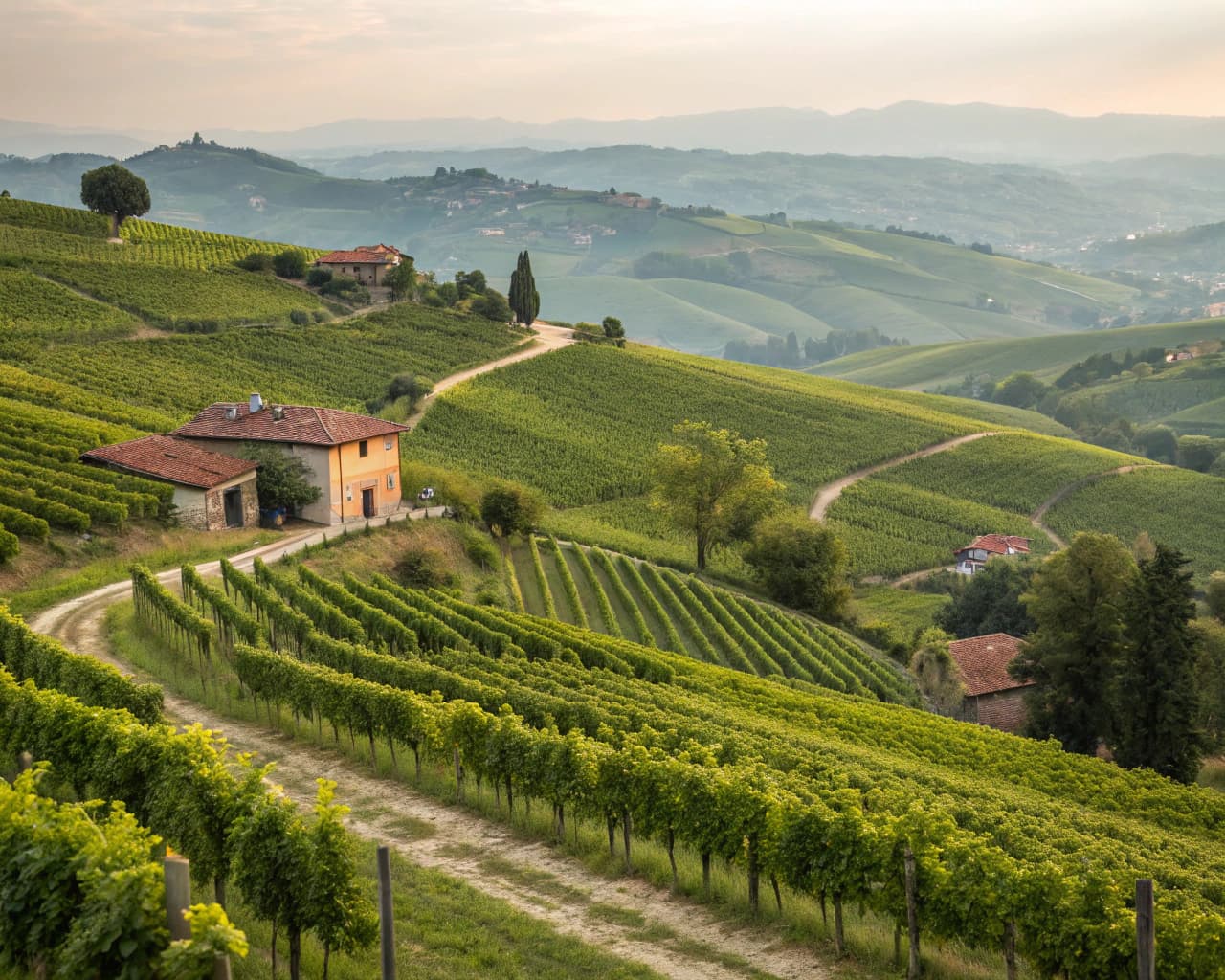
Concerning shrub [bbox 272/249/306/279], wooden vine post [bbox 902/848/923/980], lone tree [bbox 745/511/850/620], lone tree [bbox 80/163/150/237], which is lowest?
lone tree [bbox 745/511/850/620]

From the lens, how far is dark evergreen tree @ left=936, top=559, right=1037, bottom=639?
67.4m

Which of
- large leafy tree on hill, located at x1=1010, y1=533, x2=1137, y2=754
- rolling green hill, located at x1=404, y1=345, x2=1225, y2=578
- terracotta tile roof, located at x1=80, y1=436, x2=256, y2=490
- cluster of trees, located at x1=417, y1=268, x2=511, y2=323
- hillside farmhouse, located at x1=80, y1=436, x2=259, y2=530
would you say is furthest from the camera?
cluster of trees, located at x1=417, y1=268, x2=511, y2=323

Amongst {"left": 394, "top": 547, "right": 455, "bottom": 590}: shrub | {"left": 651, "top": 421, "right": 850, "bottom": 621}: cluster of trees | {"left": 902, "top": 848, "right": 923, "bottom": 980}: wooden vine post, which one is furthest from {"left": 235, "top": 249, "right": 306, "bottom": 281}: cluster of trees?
{"left": 902, "top": 848, "right": 923, "bottom": 980}: wooden vine post

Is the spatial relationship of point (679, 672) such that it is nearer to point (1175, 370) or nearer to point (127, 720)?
point (127, 720)

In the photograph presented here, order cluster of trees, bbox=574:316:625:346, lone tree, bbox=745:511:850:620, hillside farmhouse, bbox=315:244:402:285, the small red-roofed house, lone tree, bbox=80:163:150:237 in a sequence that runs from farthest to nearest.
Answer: cluster of trees, bbox=574:316:625:346 → hillside farmhouse, bbox=315:244:402:285 → lone tree, bbox=80:163:150:237 → lone tree, bbox=745:511:850:620 → the small red-roofed house

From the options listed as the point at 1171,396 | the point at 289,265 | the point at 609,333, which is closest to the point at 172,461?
the point at 289,265

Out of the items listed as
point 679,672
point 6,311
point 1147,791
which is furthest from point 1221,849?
point 6,311

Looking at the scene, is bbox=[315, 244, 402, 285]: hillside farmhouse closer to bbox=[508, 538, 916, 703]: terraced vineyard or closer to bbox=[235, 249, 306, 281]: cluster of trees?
bbox=[235, 249, 306, 281]: cluster of trees

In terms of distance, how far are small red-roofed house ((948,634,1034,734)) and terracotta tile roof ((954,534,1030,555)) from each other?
27012 mm

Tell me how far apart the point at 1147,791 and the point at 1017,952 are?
1634cm

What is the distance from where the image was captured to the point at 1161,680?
38.3m

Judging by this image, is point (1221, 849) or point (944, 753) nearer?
point (1221, 849)

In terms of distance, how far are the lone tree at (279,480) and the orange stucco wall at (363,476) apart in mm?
1224

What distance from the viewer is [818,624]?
6059 cm
